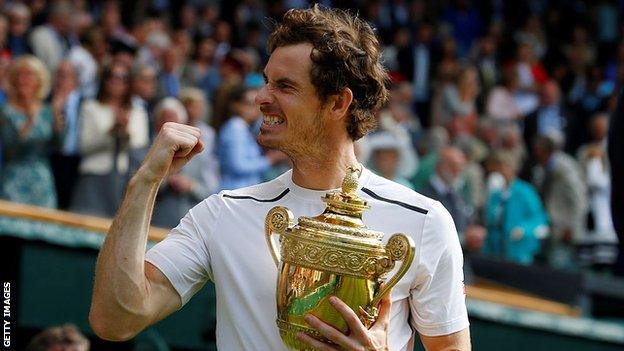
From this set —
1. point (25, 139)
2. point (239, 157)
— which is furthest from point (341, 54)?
point (239, 157)

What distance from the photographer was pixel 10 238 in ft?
26.3

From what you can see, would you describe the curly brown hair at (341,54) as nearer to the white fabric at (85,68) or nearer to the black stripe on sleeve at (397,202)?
the black stripe on sleeve at (397,202)

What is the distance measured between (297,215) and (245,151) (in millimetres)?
5767

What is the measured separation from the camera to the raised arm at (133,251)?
3.52 m

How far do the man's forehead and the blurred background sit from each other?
1.79 feet

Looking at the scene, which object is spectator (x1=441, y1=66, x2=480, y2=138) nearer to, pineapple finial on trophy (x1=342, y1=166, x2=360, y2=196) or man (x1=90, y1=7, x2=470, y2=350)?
man (x1=90, y1=7, x2=470, y2=350)

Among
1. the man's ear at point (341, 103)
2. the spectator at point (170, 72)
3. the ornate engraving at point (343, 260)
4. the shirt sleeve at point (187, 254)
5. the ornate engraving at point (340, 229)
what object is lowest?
the spectator at point (170, 72)

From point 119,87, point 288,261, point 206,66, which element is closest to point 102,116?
point 119,87

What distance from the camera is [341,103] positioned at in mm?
3789

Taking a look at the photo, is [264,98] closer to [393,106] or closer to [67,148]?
[67,148]

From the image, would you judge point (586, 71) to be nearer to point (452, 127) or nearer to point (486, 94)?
point (486, 94)

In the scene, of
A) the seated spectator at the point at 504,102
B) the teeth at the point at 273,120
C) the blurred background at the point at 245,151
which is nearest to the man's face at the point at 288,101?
the teeth at the point at 273,120

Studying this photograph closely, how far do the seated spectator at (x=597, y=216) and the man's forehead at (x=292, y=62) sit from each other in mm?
9179

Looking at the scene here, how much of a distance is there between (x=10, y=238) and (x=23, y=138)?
2.57 feet
